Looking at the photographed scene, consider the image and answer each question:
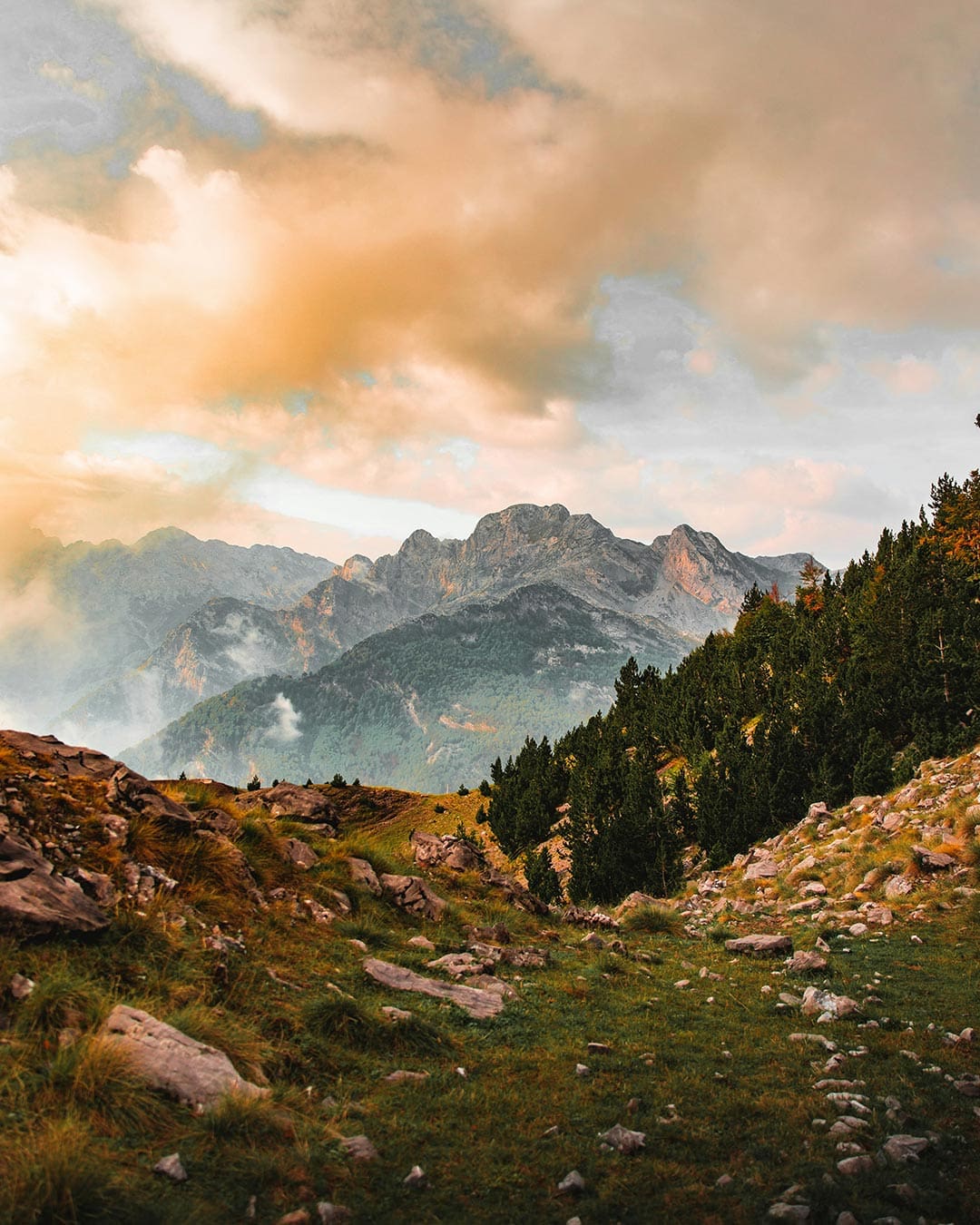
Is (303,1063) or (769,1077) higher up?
(303,1063)

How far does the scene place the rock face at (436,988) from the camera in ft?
33.3

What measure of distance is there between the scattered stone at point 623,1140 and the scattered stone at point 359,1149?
7.97 feet

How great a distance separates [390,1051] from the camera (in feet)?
26.6

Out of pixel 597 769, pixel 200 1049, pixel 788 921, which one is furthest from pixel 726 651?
pixel 200 1049

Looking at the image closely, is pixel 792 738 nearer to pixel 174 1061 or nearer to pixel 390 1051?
pixel 390 1051

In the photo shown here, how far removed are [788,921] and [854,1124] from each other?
15.5 metres

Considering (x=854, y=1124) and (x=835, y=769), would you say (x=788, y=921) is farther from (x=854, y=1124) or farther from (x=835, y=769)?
(x=835, y=769)

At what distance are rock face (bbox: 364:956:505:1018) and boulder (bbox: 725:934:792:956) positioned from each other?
28.7 feet

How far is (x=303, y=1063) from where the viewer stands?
287 inches

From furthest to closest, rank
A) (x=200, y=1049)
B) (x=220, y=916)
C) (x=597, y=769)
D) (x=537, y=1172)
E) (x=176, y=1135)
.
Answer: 1. (x=597, y=769)
2. (x=220, y=916)
3. (x=200, y=1049)
4. (x=537, y=1172)
5. (x=176, y=1135)

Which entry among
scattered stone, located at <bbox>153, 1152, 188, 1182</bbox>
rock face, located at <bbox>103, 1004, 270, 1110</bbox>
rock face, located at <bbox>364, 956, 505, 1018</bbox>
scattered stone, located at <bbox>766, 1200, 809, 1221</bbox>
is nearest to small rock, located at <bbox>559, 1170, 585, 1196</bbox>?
scattered stone, located at <bbox>766, 1200, 809, 1221</bbox>

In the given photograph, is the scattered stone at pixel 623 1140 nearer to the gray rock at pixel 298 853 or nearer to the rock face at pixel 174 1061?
the rock face at pixel 174 1061

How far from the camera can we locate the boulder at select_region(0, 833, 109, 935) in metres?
7.41

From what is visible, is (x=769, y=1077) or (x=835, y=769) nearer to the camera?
(x=769, y=1077)
